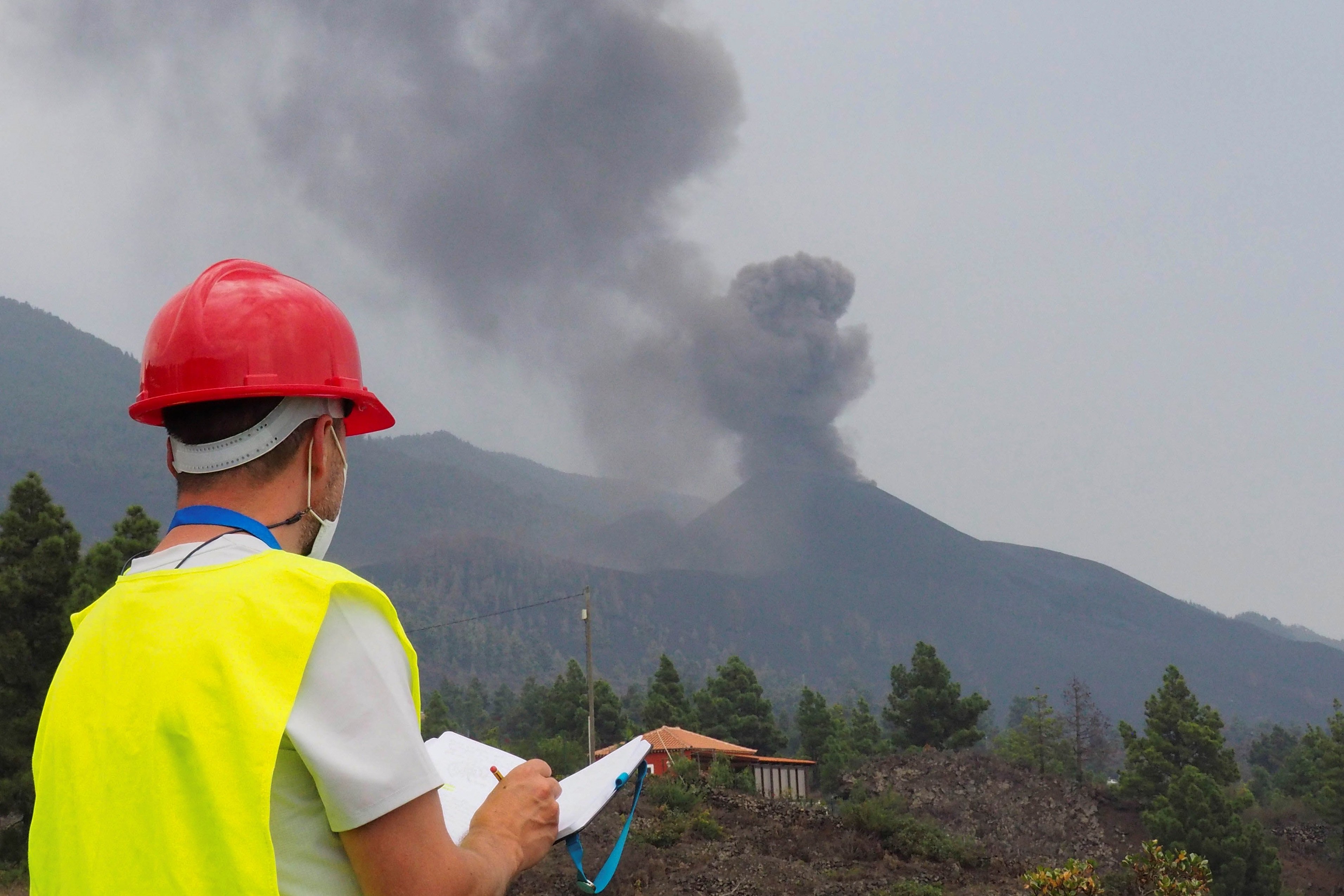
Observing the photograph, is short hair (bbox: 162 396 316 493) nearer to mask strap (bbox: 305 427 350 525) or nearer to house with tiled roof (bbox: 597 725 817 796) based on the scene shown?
mask strap (bbox: 305 427 350 525)

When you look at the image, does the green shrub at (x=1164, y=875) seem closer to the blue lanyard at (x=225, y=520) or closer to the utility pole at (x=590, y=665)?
the utility pole at (x=590, y=665)

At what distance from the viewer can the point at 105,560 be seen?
16984mm

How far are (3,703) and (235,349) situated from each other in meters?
18.6

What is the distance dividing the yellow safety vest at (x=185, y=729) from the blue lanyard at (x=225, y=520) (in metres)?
0.13

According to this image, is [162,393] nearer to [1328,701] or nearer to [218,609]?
[218,609]

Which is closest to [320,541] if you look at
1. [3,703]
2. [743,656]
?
[3,703]

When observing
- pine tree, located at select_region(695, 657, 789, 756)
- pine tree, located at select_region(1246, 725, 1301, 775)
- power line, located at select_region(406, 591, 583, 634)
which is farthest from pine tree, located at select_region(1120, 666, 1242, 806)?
pine tree, located at select_region(1246, 725, 1301, 775)

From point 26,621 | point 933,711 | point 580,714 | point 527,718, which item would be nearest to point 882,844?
point 26,621

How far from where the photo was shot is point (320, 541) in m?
1.45

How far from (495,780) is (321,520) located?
2.19ft

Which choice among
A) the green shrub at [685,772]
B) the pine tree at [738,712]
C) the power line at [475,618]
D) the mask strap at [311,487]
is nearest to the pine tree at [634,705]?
the power line at [475,618]

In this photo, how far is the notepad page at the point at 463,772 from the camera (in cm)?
169

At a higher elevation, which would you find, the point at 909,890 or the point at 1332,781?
the point at 909,890

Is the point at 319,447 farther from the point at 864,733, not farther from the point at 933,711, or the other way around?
the point at 864,733
